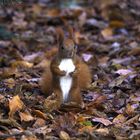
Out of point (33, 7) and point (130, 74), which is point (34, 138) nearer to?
point (130, 74)

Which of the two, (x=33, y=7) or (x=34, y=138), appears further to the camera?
(x=33, y=7)

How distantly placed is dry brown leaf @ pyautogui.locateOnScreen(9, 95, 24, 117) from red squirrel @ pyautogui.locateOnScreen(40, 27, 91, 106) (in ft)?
1.10

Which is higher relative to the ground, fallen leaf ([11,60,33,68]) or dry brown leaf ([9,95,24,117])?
fallen leaf ([11,60,33,68])

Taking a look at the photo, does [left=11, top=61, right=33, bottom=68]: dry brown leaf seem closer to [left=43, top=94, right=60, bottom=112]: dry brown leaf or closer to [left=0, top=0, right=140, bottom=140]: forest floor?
[left=0, top=0, right=140, bottom=140]: forest floor

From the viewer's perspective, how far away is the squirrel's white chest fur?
4582 millimetres

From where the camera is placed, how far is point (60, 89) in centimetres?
467

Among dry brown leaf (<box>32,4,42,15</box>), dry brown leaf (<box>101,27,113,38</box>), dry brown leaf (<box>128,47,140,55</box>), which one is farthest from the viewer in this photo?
dry brown leaf (<box>32,4,42,15</box>)

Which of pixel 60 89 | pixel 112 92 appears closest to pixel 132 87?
pixel 112 92

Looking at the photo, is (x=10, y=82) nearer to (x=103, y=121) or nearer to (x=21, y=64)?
(x=21, y=64)

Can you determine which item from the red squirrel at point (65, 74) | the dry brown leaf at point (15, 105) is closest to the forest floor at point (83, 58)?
the dry brown leaf at point (15, 105)

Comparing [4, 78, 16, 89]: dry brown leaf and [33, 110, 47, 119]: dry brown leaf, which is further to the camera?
[4, 78, 16, 89]: dry brown leaf

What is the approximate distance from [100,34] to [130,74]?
2089 millimetres

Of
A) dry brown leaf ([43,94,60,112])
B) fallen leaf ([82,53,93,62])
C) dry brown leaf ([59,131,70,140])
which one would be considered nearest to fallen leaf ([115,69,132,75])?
fallen leaf ([82,53,93,62])

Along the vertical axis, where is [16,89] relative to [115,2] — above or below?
below
